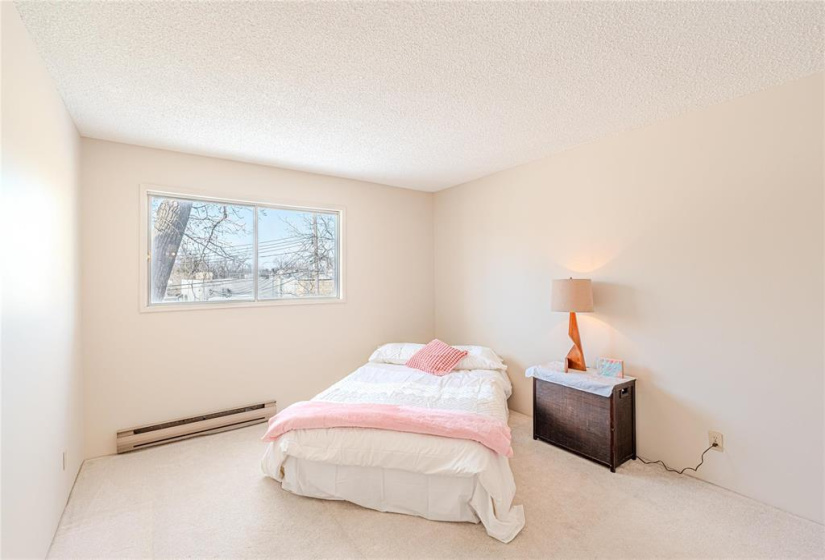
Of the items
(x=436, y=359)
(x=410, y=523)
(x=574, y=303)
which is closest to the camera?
(x=410, y=523)

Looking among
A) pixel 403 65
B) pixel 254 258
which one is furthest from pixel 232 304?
pixel 403 65

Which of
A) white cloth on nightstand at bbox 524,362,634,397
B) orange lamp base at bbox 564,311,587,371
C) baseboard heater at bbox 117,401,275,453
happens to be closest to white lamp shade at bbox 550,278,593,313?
orange lamp base at bbox 564,311,587,371

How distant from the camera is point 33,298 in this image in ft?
5.55

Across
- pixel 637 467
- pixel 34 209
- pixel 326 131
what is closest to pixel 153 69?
pixel 34 209

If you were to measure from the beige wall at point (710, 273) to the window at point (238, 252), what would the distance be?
2.19 m

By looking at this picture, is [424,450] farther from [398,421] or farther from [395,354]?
[395,354]

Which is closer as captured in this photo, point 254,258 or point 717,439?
point 717,439

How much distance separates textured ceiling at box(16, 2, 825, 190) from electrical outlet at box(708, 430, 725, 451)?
2105mm

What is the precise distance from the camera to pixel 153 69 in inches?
76.1

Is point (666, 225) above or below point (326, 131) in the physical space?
below

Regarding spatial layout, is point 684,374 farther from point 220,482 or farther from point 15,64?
point 15,64

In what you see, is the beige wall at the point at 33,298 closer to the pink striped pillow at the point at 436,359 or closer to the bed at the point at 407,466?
the bed at the point at 407,466

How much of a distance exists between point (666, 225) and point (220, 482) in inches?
138

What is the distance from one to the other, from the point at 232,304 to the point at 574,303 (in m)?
2.96
